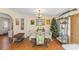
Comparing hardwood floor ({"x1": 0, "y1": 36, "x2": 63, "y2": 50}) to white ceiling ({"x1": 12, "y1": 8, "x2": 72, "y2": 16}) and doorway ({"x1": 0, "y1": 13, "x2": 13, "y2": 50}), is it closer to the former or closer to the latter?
doorway ({"x1": 0, "y1": 13, "x2": 13, "y2": 50})

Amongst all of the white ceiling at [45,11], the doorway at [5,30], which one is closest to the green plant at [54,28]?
the white ceiling at [45,11]

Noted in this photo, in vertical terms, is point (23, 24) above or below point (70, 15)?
below

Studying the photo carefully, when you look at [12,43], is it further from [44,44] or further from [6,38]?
[44,44]

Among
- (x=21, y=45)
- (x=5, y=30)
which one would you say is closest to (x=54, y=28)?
(x=21, y=45)

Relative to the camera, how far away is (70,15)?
245 centimetres

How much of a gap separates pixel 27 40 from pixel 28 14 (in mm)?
674

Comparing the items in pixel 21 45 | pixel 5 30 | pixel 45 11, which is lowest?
pixel 21 45

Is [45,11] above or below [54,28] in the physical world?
above

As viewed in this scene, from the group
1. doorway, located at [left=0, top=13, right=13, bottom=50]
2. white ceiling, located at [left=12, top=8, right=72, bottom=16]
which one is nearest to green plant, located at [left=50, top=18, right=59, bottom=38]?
white ceiling, located at [left=12, top=8, right=72, bottom=16]

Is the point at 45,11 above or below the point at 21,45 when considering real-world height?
above

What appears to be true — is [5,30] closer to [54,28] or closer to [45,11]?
[45,11]

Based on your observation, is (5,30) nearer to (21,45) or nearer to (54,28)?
(21,45)
